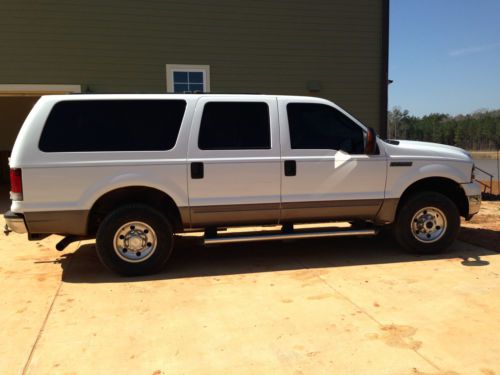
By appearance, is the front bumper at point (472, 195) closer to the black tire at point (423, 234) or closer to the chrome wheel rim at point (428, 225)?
the black tire at point (423, 234)

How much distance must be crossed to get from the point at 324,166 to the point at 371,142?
0.64m

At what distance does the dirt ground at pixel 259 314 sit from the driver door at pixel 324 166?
733mm

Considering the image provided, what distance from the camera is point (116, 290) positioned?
4.50 meters

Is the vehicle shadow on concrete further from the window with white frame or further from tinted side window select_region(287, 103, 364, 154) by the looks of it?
the window with white frame

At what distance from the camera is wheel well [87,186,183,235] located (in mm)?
4828

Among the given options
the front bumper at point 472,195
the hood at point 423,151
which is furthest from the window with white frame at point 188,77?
the front bumper at point 472,195

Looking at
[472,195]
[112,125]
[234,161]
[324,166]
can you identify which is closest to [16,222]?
[112,125]

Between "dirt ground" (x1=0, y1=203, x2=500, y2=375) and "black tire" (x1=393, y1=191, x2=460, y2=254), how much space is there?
16cm

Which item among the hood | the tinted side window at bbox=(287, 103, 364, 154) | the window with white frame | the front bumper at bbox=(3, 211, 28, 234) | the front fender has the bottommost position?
the front bumper at bbox=(3, 211, 28, 234)

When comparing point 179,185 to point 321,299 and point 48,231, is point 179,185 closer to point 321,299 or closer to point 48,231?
point 48,231

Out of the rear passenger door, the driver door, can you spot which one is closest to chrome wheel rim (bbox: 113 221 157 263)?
the rear passenger door

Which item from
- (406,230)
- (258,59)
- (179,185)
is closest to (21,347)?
(179,185)

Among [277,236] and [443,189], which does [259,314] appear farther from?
[443,189]

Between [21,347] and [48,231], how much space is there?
1.61 meters
